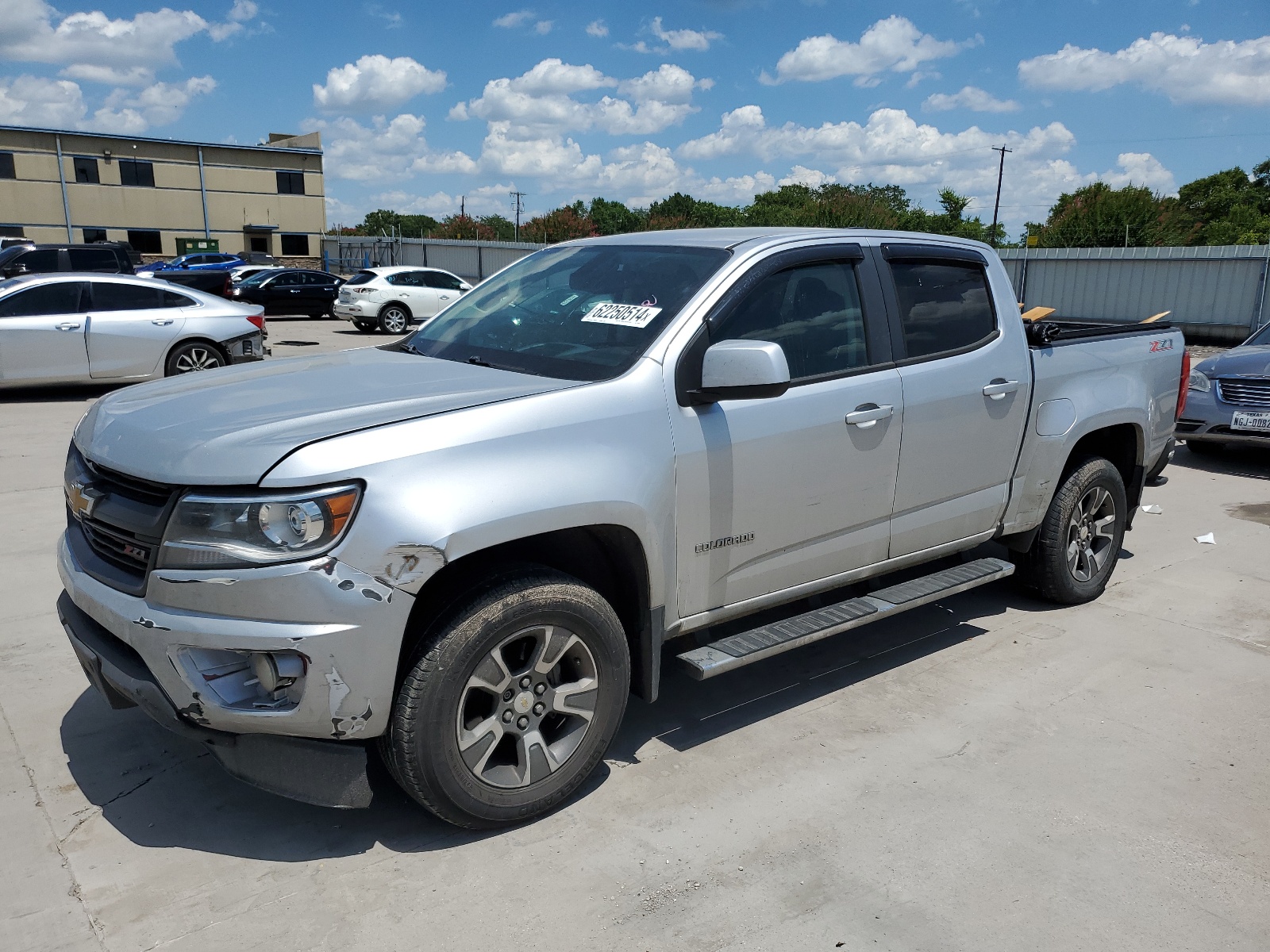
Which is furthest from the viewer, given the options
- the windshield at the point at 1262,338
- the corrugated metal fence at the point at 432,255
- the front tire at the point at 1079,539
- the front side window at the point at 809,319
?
the corrugated metal fence at the point at 432,255

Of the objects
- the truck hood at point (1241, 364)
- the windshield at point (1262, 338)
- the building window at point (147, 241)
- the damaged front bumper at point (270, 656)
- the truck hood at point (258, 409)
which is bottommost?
the damaged front bumper at point (270, 656)

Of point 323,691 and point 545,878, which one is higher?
point 323,691

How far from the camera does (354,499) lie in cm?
267

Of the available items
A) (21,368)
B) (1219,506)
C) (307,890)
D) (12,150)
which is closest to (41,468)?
(21,368)

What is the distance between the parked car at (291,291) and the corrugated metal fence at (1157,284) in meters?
17.0

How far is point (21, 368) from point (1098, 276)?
74.1 ft

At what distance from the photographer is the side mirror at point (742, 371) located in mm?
3211

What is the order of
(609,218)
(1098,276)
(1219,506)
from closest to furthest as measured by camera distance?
1. (1219,506)
2. (1098,276)
3. (609,218)

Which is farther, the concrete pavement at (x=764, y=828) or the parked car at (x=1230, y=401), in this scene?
the parked car at (x=1230, y=401)

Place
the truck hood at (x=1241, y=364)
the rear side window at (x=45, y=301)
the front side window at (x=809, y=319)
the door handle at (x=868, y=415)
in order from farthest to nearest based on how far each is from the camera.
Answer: the rear side window at (x=45, y=301)
the truck hood at (x=1241, y=364)
the door handle at (x=868, y=415)
the front side window at (x=809, y=319)

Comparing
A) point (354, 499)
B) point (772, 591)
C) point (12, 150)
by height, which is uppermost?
point (12, 150)

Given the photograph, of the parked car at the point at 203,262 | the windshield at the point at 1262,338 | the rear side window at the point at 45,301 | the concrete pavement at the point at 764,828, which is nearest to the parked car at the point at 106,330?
the rear side window at the point at 45,301

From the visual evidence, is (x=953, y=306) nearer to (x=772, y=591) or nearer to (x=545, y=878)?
(x=772, y=591)

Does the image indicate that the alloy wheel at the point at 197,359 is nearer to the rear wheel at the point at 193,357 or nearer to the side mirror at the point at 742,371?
the rear wheel at the point at 193,357
